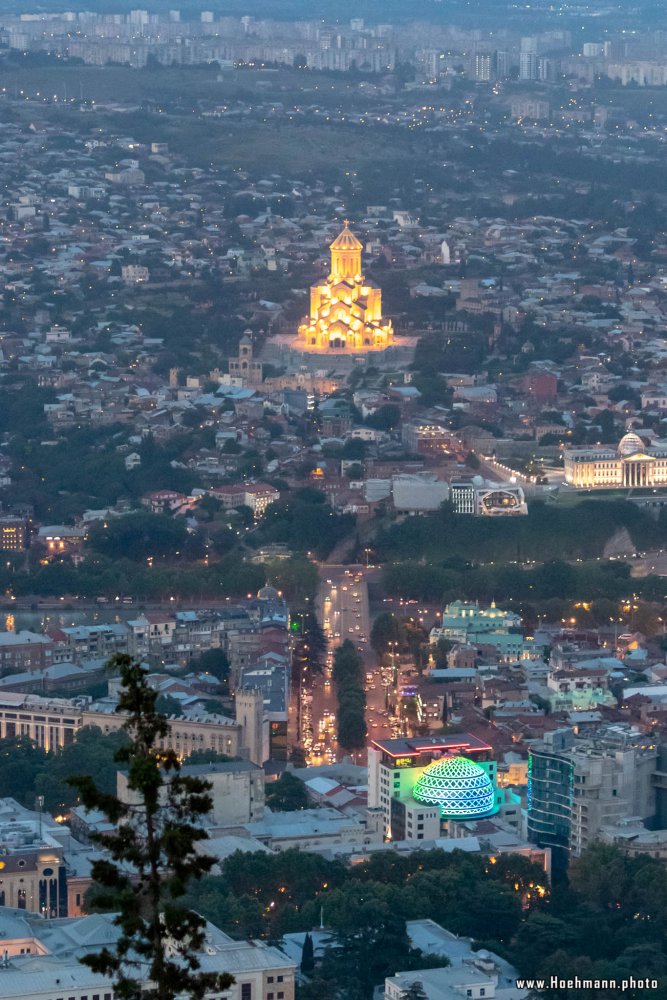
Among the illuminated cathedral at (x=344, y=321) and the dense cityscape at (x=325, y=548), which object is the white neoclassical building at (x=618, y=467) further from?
the illuminated cathedral at (x=344, y=321)

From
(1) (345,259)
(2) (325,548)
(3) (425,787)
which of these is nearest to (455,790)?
(3) (425,787)

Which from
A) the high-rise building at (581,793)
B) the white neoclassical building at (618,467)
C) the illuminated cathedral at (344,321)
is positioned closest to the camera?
the high-rise building at (581,793)

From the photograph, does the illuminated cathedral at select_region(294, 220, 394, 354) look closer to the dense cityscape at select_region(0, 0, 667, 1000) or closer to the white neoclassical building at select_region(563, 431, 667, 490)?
the dense cityscape at select_region(0, 0, 667, 1000)

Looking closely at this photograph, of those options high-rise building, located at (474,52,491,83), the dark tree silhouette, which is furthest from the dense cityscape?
high-rise building, located at (474,52,491,83)

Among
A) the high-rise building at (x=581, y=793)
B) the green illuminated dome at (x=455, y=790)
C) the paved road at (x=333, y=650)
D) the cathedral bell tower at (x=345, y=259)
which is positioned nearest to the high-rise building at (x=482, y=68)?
the cathedral bell tower at (x=345, y=259)

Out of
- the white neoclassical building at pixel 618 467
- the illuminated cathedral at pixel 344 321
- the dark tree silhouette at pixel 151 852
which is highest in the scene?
the dark tree silhouette at pixel 151 852

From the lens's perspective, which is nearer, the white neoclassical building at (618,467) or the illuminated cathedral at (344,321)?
the white neoclassical building at (618,467)

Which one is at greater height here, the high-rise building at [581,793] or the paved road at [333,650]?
the high-rise building at [581,793]
